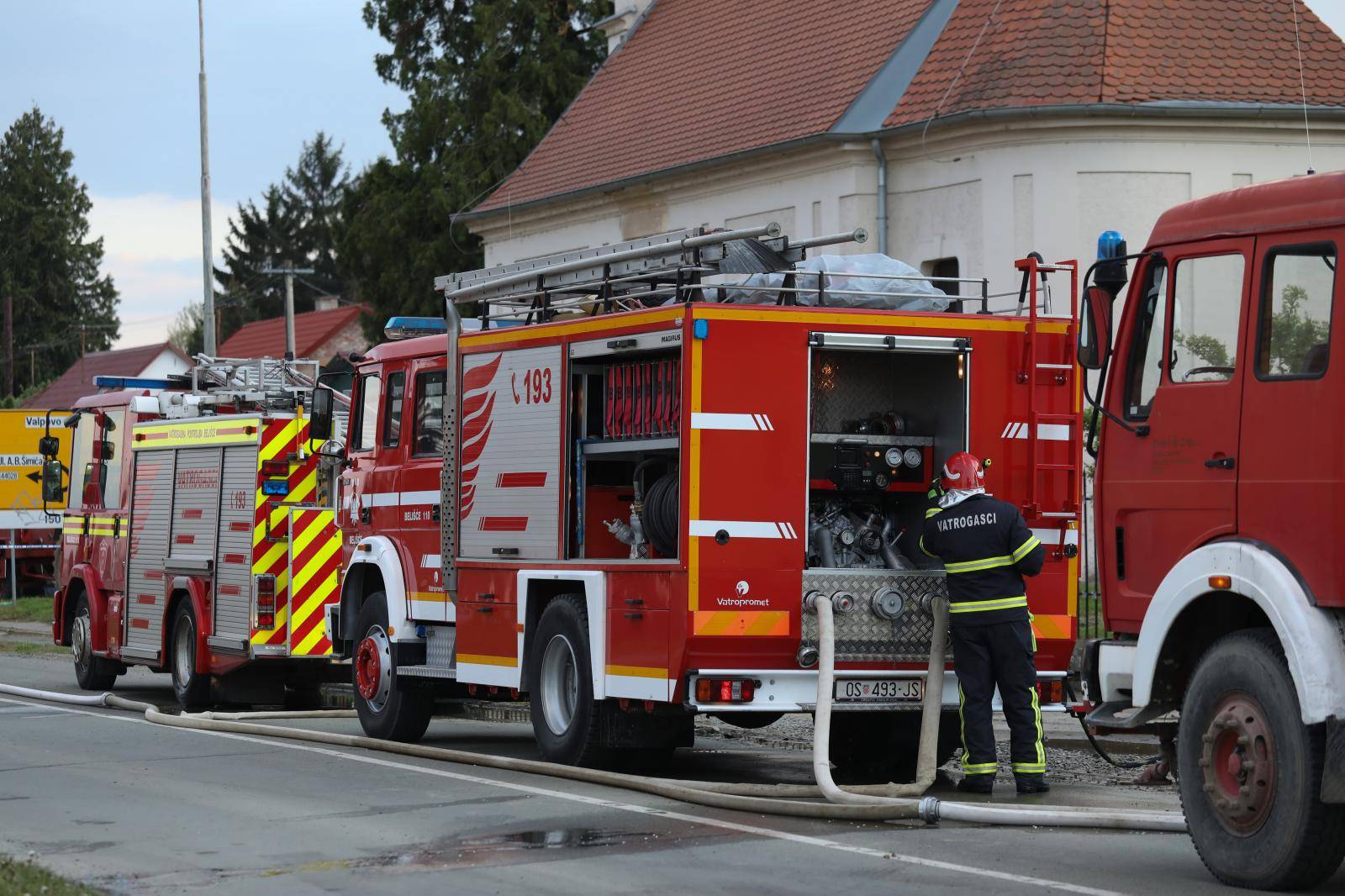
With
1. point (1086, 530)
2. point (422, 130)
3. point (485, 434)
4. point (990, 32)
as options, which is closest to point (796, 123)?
point (990, 32)

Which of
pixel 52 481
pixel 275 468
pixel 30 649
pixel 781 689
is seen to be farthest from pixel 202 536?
pixel 30 649

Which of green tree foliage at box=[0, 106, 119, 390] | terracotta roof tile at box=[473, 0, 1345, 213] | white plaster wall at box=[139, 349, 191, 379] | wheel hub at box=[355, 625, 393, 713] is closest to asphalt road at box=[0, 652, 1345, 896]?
wheel hub at box=[355, 625, 393, 713]

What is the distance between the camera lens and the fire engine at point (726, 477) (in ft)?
35.3

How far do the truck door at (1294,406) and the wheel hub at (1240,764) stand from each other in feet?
2.02

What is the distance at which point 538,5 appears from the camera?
150ft

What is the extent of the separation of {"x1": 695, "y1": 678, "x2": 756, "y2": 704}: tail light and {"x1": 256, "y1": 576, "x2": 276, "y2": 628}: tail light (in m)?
7.07

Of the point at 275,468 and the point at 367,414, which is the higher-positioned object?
the point at 367,414

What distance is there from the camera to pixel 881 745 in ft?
41.8

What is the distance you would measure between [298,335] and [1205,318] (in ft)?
239

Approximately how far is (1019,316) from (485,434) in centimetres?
373

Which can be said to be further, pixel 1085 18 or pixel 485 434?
pixel 1085 18

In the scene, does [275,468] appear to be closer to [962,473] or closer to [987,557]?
[962,473]

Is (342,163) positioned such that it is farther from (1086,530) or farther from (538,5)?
(1086,530)

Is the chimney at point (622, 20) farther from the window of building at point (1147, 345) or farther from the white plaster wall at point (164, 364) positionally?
the white plaster wall at point (164, 364)
